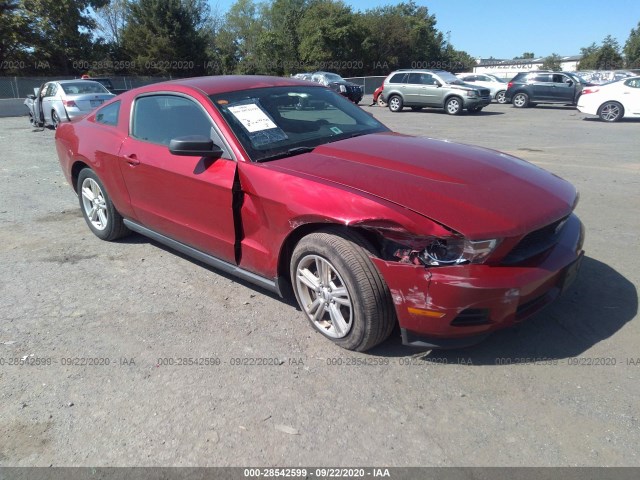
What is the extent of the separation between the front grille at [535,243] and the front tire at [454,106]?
693 inches

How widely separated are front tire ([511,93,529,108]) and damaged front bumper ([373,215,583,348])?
71.3 ft

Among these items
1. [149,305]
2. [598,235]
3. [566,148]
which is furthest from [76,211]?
[566,148]

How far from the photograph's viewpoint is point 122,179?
14.8 feet

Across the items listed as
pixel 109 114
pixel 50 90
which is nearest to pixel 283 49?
pixel 50 90

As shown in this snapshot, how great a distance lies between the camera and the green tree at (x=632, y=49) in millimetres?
67119

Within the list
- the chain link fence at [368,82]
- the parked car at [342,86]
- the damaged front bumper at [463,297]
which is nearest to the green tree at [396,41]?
the chain link fence at [368,82]

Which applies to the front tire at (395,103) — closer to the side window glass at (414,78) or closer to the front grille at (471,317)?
the side window glass at (414,78)

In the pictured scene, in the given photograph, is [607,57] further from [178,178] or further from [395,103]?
[178,178]

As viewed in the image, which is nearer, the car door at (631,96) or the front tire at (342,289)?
the front tire at (342,289)

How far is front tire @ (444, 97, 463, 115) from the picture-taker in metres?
19.6

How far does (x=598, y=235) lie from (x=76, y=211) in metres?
6.04

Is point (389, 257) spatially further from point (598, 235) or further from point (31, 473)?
point (598, 235)

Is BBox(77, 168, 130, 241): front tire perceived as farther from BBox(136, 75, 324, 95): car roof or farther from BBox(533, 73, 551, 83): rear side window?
BBox(533, 73, 551, 83): rear side window

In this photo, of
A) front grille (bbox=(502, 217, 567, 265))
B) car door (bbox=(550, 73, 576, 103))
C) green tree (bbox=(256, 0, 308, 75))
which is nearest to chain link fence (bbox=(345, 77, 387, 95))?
green tree (bbox=(256, 0, 308, 75))
